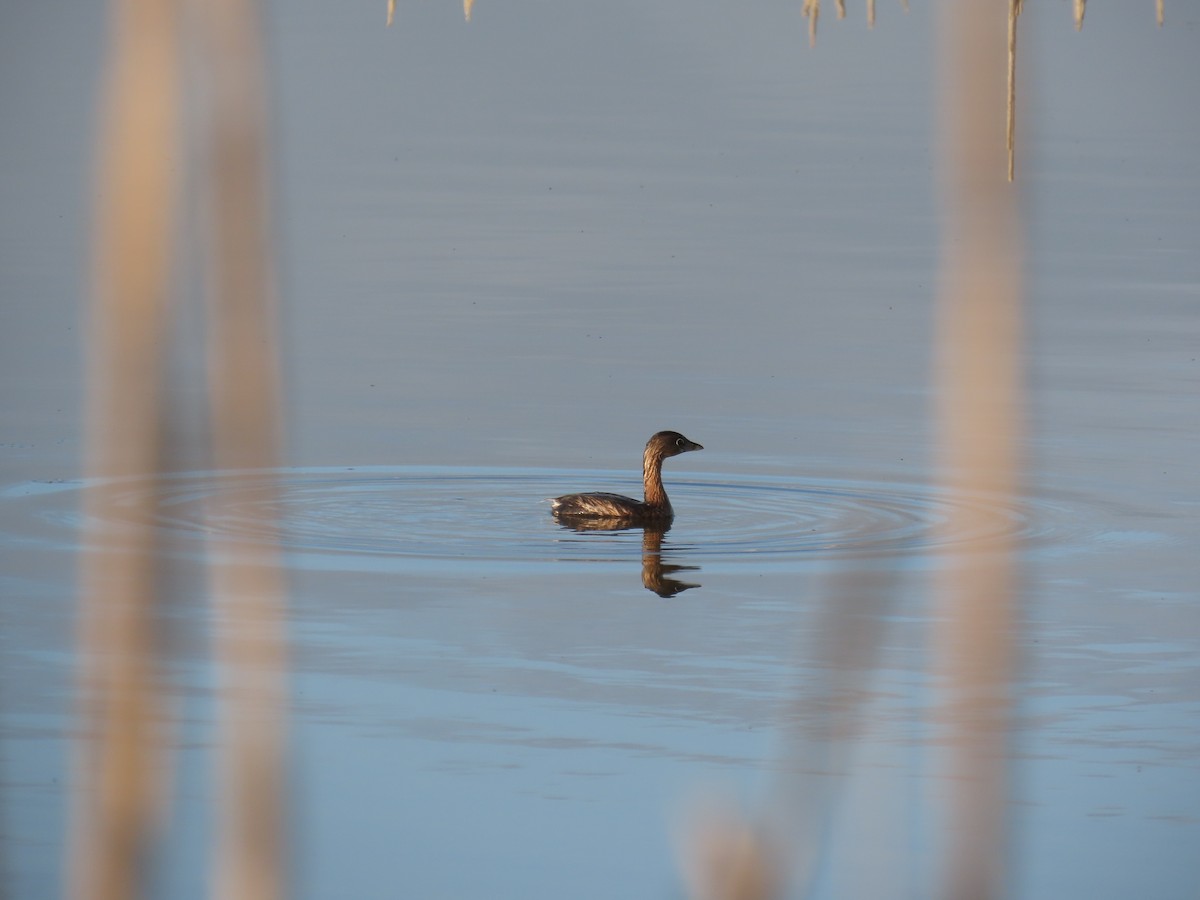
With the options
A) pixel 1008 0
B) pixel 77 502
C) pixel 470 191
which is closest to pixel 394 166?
pixel 470 191

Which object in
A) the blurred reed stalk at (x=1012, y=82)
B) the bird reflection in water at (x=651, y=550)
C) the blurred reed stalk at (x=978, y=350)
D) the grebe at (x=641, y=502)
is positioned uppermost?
the blurred reed stalk at (x=1012, y=82)

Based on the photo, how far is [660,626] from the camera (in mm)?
9867

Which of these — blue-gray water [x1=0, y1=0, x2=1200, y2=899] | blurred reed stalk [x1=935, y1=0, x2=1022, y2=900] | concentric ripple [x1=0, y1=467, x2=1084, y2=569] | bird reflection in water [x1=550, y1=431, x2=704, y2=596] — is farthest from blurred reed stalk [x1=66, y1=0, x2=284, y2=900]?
bird reflection in water [x1=550, y1=431, x2=704, y2=596]

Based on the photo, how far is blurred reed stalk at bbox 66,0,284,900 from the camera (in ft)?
7.45

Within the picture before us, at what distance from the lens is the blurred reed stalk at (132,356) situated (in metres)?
2.26

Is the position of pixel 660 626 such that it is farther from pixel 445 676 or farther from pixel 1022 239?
pixel 1022 239

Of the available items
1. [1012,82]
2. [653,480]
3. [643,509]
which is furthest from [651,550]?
[1012,82]

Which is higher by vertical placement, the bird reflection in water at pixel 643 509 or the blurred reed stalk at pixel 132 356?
the blurred reed stalk at pixel 132 356

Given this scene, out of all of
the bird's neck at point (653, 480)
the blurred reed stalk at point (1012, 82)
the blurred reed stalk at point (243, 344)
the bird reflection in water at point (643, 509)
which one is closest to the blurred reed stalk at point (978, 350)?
the blurred reed stalk at point (1012, 82)

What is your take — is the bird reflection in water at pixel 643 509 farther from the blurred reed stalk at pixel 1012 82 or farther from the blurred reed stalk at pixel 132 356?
the blurred reed stalk at pixel 132 356

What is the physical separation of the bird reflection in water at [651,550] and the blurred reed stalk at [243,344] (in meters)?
8.12

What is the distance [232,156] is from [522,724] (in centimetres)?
597

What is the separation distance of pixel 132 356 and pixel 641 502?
34.0 feet

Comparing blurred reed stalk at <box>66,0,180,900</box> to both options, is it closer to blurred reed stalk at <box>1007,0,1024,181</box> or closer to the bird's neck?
blurred reed stalk at <box>1007,0,1024,181</box>
